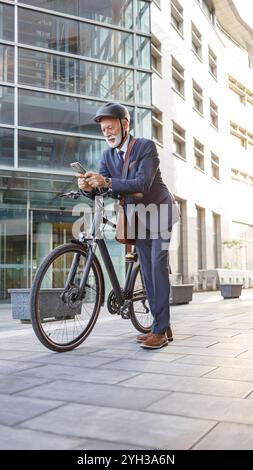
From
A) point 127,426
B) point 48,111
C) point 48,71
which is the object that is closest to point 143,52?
point 48,71

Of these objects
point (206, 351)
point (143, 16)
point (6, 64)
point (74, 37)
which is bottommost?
point (206, 351)

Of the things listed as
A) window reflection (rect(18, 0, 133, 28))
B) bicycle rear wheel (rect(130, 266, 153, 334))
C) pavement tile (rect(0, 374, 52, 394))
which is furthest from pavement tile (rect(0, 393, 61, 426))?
window reflection (rect(18, 0, 133, 28))

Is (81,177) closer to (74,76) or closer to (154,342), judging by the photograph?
(154,342)

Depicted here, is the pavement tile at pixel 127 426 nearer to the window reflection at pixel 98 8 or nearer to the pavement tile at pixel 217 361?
the pavement tile at pixel 217 361

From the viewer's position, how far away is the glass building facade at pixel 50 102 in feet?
49.3

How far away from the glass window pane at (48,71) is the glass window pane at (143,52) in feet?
7.24

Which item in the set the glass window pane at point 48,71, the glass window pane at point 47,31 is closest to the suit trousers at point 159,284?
the glass window pane at point 48,71

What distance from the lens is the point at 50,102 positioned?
15672 millimetres

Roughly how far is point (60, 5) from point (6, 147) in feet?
16.3

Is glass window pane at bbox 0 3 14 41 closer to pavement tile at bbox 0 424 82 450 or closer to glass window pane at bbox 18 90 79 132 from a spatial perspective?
glass window pane at bbox 18 90 79 132

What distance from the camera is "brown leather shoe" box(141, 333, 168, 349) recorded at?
424cm

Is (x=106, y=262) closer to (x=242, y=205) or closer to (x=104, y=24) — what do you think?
(x=104, y=24)

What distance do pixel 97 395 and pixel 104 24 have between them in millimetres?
16083
